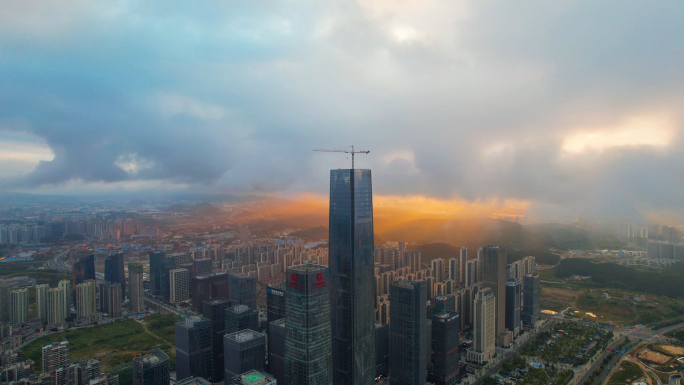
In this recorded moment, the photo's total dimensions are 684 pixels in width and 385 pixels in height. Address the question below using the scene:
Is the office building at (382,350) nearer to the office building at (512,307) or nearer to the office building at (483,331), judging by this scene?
the office building at (483,331)

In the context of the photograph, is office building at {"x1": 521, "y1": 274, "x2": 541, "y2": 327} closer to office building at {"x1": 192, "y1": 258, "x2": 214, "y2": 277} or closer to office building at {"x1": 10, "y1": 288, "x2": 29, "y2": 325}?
office building at {"x1": 192, "y1": 258, "x2": 214, "y2": 277}

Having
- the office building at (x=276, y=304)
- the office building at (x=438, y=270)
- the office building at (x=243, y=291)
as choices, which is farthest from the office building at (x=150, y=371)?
the office building at (x=438, y=270)

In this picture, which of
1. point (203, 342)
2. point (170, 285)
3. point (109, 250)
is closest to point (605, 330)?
point (203, 342)

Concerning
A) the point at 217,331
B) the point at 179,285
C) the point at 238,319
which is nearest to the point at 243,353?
the point at 238,319

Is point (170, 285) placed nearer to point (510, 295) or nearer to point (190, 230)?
point (190, 230)

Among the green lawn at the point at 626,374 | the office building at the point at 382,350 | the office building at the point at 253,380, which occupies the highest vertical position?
the office building at the point at 253,380
